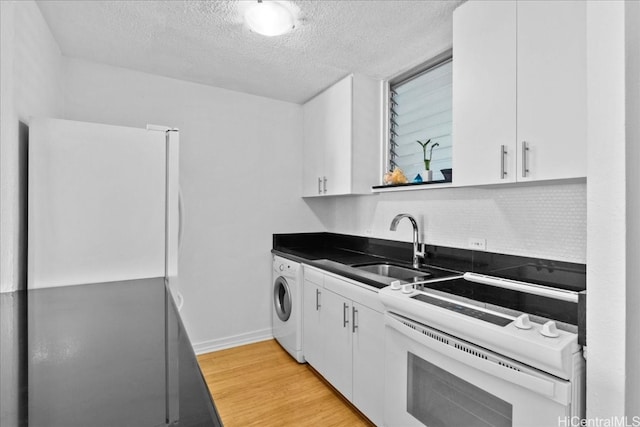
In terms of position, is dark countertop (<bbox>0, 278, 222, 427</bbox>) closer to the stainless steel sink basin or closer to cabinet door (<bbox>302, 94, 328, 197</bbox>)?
the stainless steel sink basin

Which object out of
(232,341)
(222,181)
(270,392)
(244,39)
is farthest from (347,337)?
(244,39)

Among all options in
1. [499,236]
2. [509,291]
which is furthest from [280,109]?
[509,291]

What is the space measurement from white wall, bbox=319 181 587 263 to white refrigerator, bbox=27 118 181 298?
1650 mm

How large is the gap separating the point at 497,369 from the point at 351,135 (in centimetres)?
190

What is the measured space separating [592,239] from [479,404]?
2.48 feet

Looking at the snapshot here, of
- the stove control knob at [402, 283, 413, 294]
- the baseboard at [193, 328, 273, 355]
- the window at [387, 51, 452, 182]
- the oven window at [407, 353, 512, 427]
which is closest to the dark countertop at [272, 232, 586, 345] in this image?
the stove control knob at [402, 283, 413, 294]

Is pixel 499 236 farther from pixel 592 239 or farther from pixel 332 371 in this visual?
pixel 332 371

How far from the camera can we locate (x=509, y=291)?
4.74ft

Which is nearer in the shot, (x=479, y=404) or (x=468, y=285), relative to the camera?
(x=479, y=404)

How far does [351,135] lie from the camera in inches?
102

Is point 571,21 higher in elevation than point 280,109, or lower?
lower

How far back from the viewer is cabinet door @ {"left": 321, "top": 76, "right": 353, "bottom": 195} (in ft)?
8.54

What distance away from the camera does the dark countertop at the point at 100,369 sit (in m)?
0.50

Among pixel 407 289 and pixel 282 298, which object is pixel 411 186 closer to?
pixel 407 289
